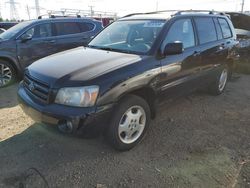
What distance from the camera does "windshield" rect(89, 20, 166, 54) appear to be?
3.89m

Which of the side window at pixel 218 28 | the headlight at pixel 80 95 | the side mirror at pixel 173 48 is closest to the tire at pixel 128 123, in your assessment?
the headlight at pixel 80 95

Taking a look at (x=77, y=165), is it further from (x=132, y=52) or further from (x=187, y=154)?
(x=132, y=52)

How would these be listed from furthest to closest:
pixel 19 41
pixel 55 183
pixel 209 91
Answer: pixel 19 41 < pixel 209 91 < pixel 55 183

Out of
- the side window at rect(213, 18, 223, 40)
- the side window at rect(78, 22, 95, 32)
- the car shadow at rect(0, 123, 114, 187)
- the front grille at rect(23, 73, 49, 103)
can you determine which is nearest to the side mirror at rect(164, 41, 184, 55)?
the car shadow at rect(0, 123, 114, 187)

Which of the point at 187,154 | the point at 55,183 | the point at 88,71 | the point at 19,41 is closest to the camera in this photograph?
the point at 55,183

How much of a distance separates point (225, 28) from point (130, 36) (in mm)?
2590

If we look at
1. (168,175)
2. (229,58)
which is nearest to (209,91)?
(229,58)

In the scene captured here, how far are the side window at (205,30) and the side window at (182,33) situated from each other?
0.87ft

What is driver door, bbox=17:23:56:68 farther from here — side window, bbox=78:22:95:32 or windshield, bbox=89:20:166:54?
windshield, bbox=89:20:166:54

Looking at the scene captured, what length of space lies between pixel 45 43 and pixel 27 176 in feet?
16.1

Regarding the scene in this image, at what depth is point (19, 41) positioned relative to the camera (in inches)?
268

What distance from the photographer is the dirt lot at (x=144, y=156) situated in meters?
3.01

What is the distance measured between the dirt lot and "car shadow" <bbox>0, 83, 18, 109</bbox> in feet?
1.99

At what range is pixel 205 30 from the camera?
4930 mm
